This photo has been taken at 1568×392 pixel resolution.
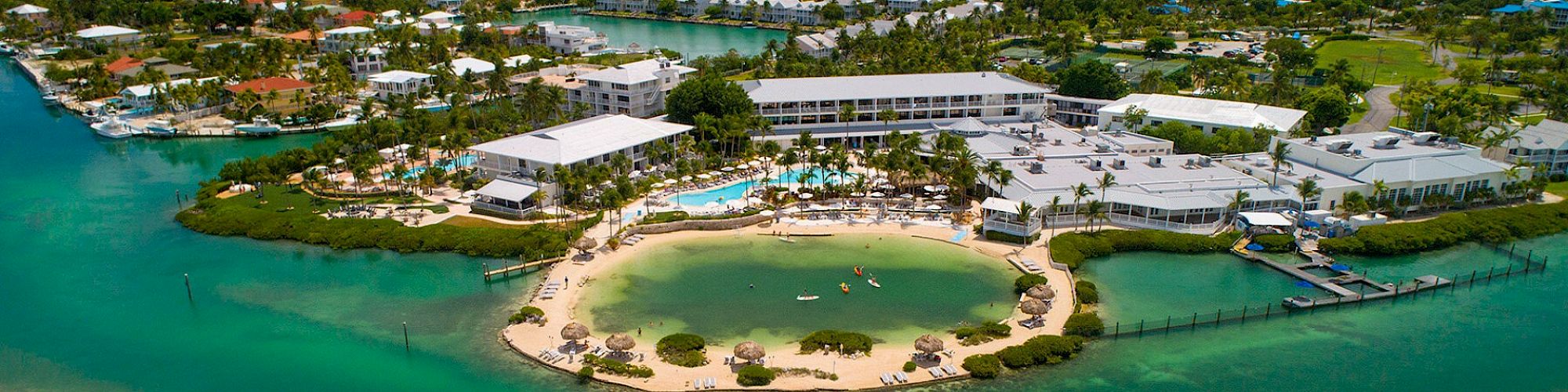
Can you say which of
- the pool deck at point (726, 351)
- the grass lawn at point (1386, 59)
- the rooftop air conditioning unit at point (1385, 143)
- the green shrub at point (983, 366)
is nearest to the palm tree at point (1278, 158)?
the rooftop air conditioning unit at point (1385, 143)

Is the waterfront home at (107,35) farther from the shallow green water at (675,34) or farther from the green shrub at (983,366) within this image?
the green shrub at (983,366)

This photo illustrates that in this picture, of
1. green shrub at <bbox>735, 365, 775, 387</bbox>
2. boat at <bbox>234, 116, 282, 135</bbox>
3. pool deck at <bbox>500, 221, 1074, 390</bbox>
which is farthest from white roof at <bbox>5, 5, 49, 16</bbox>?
green shrub at <bbox>735, 365, 775, 387</bbox>

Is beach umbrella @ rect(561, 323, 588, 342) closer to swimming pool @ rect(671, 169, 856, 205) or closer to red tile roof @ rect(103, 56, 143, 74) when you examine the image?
swimming pool @ rect(671, 169, 856, 205)

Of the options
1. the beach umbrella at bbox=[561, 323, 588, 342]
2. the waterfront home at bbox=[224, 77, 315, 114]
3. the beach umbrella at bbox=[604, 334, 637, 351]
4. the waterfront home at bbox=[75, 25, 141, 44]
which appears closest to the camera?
the beach umbrella at bbox=[604, 334, 637, 351]

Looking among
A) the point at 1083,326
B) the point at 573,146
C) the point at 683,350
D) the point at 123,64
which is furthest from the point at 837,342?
the point at 123,64

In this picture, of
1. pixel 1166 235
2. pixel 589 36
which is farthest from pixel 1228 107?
pixel 589 36

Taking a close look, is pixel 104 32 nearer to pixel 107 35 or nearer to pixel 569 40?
pixel 107 35
